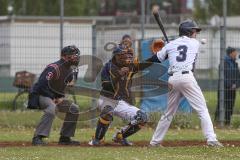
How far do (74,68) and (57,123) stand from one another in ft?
15.6

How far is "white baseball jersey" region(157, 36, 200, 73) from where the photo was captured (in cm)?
1374

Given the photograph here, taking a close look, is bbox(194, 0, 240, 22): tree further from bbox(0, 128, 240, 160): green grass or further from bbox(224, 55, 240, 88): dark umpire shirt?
bbox(0, 128, 240, 160): green grass

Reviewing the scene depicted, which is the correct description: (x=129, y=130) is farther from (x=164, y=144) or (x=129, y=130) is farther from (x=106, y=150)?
(x=106, y=150)

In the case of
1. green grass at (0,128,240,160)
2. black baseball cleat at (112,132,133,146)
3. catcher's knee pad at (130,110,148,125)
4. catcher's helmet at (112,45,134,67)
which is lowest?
black baseball cleat at (112,132,133,146)

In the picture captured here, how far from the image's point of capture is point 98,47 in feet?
66.2

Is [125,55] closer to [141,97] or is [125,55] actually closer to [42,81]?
[42,81]

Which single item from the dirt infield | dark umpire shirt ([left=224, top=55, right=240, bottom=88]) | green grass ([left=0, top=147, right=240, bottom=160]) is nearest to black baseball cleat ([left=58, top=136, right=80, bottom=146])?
the dirt infield

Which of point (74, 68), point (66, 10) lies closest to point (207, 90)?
point (74, 68)

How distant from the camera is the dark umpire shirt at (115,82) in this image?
14406 millimetres

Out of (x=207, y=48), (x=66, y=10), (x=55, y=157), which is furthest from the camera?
(x=66, y=10)

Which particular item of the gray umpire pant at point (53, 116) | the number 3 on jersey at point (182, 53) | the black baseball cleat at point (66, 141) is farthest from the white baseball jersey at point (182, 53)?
the black baseball cleat at point (66, 141)

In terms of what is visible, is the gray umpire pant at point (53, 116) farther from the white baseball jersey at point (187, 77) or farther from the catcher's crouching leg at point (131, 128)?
the white baseball jersey at point (187, 77)

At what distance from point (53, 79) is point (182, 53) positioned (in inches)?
96.7

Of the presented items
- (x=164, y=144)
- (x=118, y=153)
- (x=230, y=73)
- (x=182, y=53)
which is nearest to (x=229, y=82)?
(x=230, y=73)
